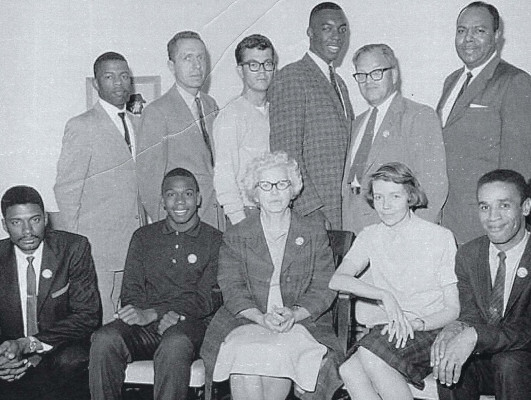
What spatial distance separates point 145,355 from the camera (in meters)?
2.27

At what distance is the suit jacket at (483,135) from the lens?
229cm

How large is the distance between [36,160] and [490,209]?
1760 millimetres

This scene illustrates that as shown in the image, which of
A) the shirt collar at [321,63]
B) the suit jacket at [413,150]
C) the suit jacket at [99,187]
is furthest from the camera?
the shirt collar at [321,63]

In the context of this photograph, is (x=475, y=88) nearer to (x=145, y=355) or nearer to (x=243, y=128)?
(x=243, y=128)

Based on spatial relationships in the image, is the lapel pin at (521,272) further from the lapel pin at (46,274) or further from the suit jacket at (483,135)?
the lapel pin at (46,274)

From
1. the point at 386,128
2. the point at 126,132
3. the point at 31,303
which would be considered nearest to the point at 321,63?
the point at 386,128

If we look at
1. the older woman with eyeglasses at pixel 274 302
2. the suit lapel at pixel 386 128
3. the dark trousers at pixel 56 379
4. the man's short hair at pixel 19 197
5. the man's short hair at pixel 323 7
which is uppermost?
the man's short hair at pixel 323 7

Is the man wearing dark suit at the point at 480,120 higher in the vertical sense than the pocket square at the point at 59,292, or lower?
higher

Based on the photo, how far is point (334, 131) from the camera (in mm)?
2518

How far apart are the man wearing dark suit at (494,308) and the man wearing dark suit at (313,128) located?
0.59m

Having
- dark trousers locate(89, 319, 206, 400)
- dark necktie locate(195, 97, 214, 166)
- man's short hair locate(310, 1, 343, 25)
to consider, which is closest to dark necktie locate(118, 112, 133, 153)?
dark necktie locate(195, 97, 214, 166)

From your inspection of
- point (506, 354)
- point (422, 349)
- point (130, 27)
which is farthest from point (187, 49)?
point (506, 354)

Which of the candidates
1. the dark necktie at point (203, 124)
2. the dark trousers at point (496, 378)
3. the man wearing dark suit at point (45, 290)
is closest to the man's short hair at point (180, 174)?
the dark necktie at point (203, 124)

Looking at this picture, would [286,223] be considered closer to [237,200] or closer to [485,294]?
[237,200]
